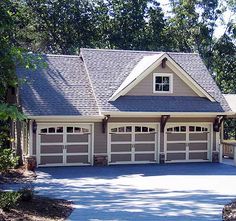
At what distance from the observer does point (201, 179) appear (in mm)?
17328

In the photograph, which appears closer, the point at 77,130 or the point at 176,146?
the point at 77,130

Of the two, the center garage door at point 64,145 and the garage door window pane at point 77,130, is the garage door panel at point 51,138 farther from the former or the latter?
the garage door window pane at point 77,130

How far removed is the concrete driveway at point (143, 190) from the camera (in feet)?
36.0

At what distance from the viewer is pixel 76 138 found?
70.6ft

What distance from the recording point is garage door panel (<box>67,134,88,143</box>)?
21.4 metres

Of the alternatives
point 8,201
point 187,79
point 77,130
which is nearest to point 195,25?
point 187,79

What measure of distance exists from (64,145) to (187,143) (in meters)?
6.25

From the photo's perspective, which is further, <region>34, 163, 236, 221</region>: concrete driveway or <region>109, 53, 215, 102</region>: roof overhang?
<region>109, 53, 215, 102</region>: roof overhang

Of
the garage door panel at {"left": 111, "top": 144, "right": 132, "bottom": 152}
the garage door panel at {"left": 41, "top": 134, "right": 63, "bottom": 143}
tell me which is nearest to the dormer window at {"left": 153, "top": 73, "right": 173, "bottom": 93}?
the garage door panel at {"left": 111, "top": 144, "right": 132, "bottom": 152}

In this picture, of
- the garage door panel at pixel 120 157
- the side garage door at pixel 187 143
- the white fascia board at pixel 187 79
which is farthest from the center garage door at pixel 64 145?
the white fascia board at pixel 187 79

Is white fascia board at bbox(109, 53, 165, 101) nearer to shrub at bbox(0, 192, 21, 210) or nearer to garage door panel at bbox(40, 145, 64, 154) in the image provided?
garage door panel at bbox(40, 145, 64, 154)

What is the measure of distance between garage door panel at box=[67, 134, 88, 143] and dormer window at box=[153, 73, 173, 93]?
14.0ft

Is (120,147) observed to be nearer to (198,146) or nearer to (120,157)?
(120,157)

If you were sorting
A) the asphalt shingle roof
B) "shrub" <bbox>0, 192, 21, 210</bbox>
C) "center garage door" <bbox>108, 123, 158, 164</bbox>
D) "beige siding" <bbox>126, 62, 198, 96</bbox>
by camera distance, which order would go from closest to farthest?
"shrub" <bbox>0, 192, 21, 210</bbox> → the asphalt shingle roof → "center garage door" <bbox>108, 123, 158, 164</bbox> → "beige siding" <bbox>126, 62, 198, 96</bbox>
